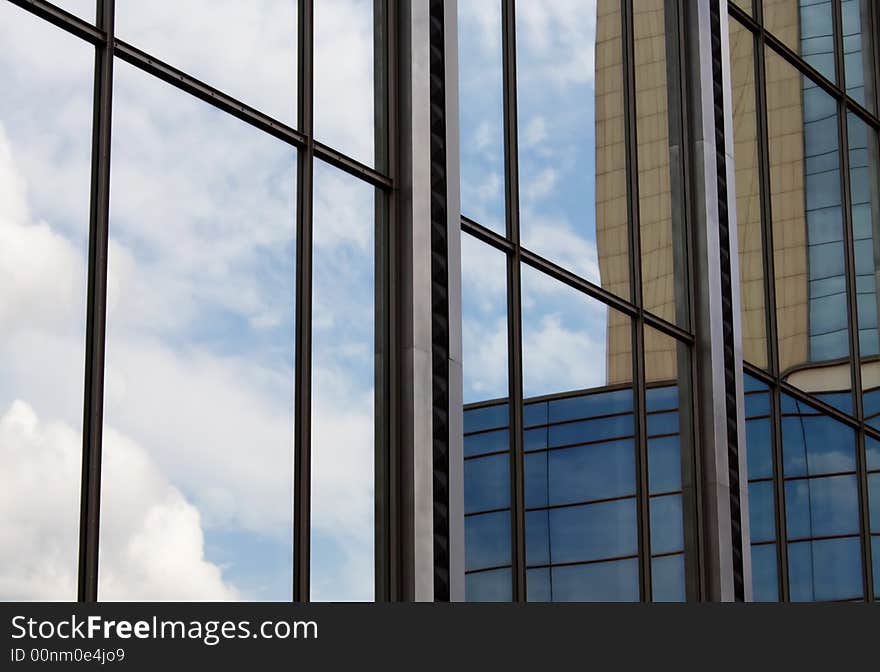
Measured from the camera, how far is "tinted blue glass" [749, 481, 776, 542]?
17.8 metres

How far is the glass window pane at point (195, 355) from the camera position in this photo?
9.91m

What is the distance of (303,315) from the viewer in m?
11.5

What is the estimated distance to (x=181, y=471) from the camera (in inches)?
404

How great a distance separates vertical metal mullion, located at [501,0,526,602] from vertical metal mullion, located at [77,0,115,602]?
15.4ft

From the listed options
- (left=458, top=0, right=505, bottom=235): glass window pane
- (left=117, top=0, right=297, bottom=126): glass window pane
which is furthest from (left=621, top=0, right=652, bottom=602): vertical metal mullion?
(left=117, top=0, right=297, bottom=126): glass window pane

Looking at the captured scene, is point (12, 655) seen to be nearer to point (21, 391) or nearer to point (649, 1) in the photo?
point (21, 391)

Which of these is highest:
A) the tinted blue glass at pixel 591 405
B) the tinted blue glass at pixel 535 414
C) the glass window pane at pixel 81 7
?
the glass window pane at pixel 81 7

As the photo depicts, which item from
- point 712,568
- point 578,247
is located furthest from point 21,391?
point 712,568

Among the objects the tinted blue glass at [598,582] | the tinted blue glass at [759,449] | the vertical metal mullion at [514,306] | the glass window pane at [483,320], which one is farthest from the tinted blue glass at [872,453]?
the glass window pane at [483,320]

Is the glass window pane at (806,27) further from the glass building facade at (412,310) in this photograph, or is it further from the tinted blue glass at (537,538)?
the tinted blue glass at (537,538)

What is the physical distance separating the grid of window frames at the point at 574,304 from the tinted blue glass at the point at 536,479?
0.02 meters

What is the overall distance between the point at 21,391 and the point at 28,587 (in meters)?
1.10

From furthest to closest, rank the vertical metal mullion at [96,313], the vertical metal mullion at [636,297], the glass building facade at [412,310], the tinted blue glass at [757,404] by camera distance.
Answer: the tinted blue glass at [757,404] < the vertical metal mullion at [636,297] < the glass building facade at [412,310] < the vertical metal mullion at [96,313]

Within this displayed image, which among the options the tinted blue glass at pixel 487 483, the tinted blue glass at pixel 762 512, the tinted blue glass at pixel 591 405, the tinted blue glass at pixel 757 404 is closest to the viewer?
the tinted blue glass at pixel 487 483
